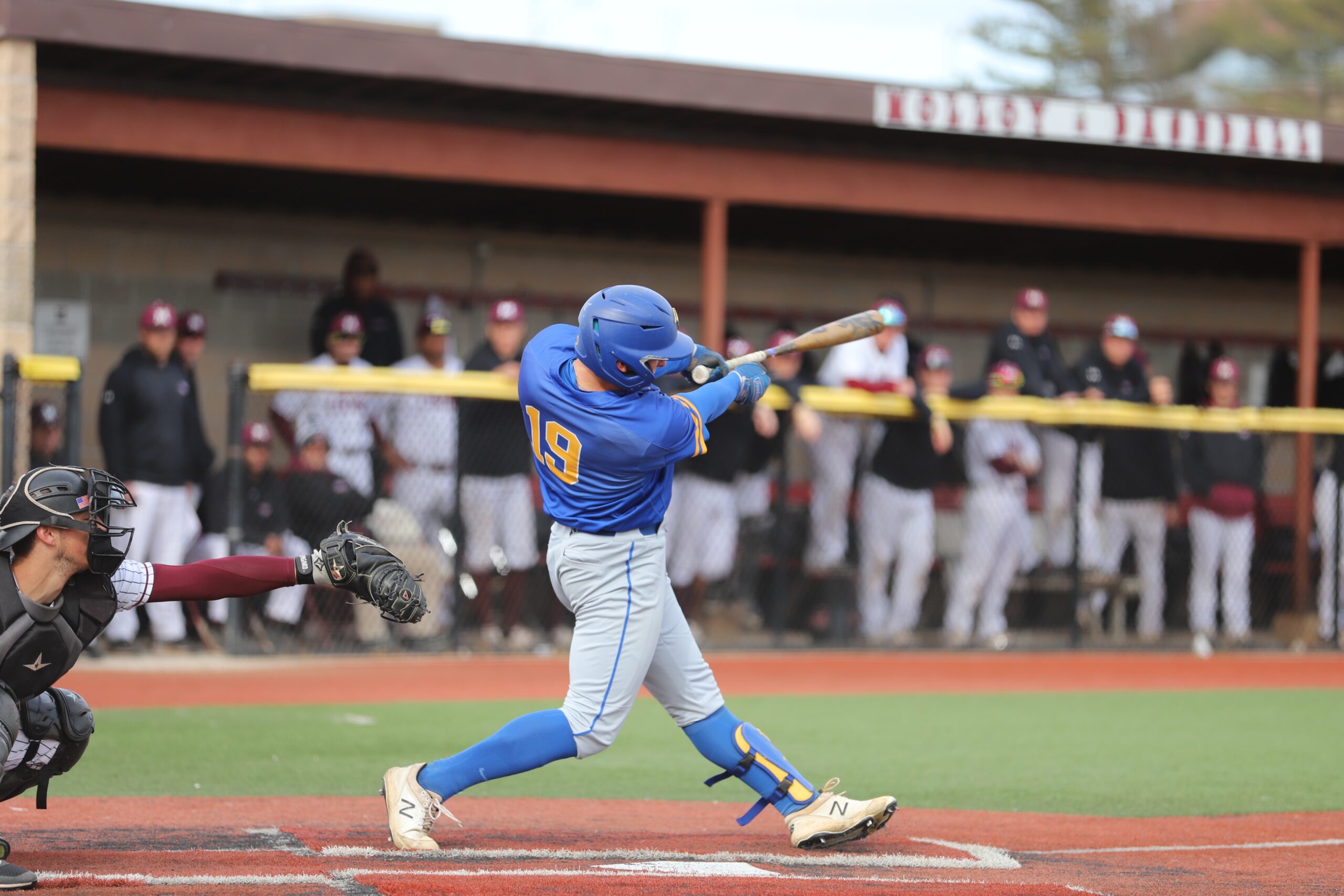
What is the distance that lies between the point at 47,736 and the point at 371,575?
3.14 feet

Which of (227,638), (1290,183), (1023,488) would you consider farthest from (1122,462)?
(227,638)

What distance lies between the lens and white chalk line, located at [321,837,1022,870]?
4.11 meters

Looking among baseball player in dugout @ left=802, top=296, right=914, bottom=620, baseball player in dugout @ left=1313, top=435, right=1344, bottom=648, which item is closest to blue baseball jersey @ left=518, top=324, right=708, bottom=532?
baseball player in dugout @ left=802, top=296, right=914, bottom=620

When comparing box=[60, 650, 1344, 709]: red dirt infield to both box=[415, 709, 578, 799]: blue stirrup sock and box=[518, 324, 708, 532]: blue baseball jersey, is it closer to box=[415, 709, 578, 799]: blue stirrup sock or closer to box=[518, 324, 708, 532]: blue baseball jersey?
box=[415, 709, 578, 799]: blue stirrup sock

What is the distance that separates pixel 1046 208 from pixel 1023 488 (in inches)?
109

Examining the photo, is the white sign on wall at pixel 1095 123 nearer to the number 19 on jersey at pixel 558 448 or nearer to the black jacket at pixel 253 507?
the black jacket at pixel 253 507

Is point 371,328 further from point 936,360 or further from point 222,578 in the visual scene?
point 222,578

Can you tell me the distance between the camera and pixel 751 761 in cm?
442

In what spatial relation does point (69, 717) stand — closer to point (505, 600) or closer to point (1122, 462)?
point (505, 600)

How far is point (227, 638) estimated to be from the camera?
8812 mm

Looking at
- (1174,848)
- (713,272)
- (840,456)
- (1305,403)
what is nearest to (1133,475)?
(840,456)

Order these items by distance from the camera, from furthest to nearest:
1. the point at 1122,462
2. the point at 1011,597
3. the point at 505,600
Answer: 1. the point at 1011,597
2. the point at 1122,462
3. the point at 505,600

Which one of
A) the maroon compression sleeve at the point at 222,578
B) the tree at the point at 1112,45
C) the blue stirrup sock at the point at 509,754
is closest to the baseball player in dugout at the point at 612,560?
the blue stirrup sock at the point at 509,754

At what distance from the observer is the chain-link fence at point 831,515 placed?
920 centimetres
